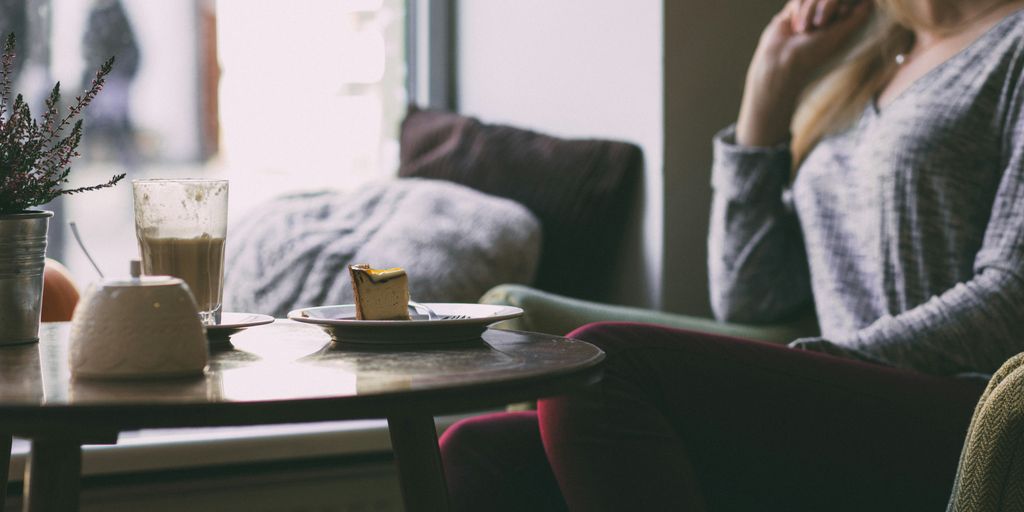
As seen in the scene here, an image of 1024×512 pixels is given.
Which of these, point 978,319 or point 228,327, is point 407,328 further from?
point 978,319

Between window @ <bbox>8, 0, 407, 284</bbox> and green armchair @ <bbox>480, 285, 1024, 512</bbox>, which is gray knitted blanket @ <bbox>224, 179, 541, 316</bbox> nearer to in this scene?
window @ <bbox>8, 0, 407, 284</bbox>

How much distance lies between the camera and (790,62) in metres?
1.62

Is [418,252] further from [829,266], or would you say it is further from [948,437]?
[948,437]

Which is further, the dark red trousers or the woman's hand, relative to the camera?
the woman's hand

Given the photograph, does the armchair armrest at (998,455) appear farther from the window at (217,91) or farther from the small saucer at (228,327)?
the window at (217,91)

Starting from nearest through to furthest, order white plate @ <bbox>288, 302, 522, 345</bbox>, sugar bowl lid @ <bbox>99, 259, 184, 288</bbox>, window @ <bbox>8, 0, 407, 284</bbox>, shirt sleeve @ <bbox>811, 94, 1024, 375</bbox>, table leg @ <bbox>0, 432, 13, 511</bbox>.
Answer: sugar bowl lid @ <bbox>99, 259, 184, 288</bbox> < white plate @ <bbox>288, 302, 522, 345</bbox> < table leg @ <bbox>0, 432, 13, 511</bbox> < shirt sleeve @ <bbox>811, 94, 1024, 375</bbox> < window @ <bbox>8, 0, 407, 284</bbox>

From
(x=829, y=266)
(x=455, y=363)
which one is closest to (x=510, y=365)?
(x=455, y=363)

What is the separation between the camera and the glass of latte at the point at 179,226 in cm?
90

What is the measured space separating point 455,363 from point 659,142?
113cm

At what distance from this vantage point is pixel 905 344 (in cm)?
125

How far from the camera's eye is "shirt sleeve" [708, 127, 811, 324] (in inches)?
63.1

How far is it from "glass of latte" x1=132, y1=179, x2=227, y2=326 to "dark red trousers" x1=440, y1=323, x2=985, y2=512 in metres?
0.35

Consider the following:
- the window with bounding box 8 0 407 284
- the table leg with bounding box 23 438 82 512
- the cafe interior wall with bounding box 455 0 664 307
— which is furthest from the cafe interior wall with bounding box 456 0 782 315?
the table leg with bounding box 23 438 82 512

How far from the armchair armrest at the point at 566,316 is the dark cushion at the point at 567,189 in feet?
1.18
